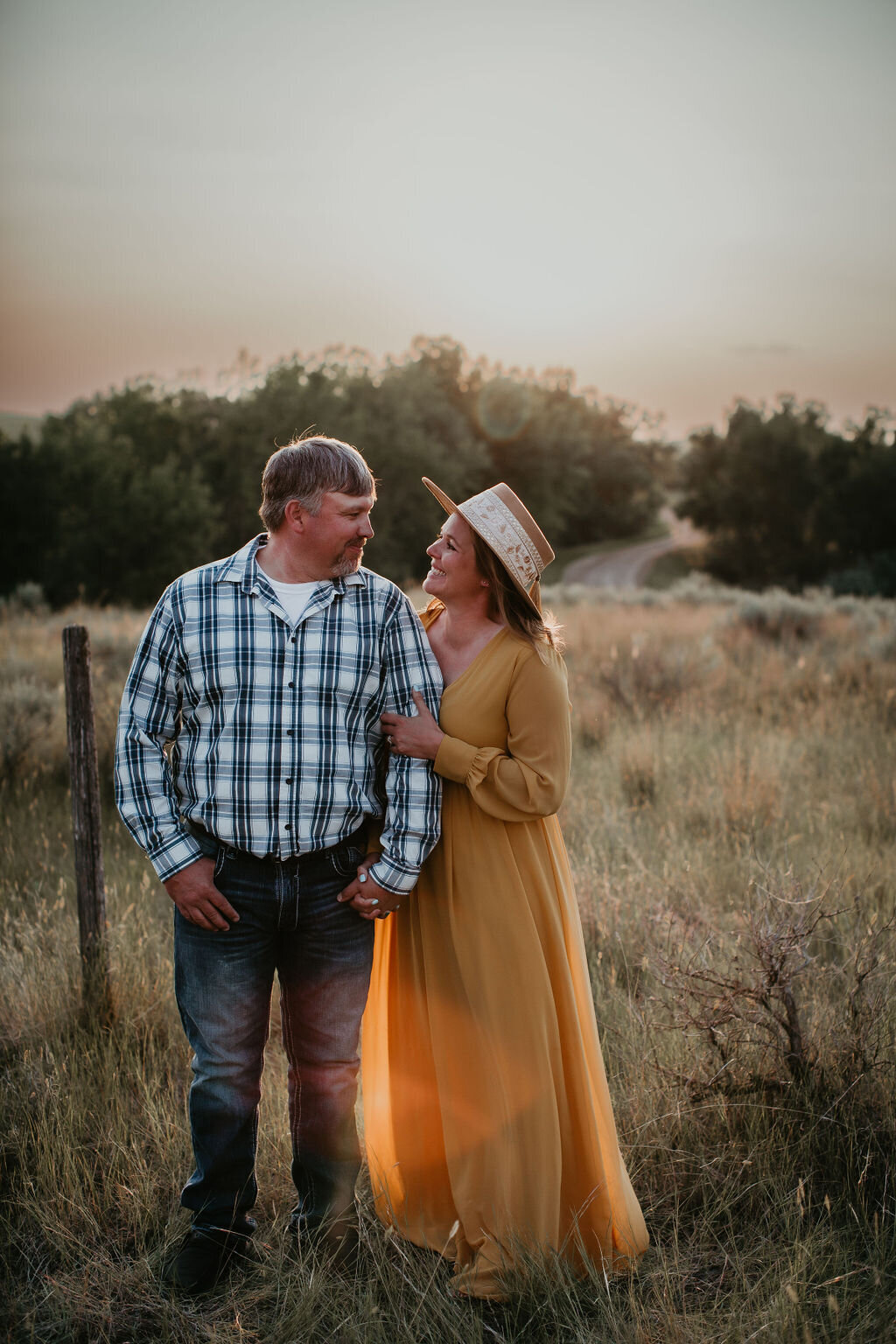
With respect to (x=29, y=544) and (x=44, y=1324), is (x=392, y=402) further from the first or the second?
(x=44, y=1324)

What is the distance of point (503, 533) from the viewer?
2543 mm

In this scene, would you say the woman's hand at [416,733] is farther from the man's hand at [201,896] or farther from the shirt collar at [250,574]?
the man's hand at [201,896]

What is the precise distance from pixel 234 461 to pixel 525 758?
3552 centimetres

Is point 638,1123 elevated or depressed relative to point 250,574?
depressed

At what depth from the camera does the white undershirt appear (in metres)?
2.44

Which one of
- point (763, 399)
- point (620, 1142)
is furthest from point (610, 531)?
point (620, 1142)

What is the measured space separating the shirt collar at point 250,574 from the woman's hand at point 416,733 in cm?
37

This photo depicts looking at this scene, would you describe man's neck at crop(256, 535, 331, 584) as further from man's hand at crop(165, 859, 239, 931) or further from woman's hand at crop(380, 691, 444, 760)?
man's hand at crop(165, 859, 239, 931)

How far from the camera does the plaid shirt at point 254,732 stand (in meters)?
2.36

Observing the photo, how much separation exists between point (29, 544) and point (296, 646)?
30.3 meters

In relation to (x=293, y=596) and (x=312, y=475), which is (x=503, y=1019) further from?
(x=312, y=475)

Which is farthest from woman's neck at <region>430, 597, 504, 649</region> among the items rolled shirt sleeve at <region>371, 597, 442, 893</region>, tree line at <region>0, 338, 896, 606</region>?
tree line at <region>0, 338, 896, 606</region>

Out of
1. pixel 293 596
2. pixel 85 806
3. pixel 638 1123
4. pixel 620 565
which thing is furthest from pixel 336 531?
pixel 620 565

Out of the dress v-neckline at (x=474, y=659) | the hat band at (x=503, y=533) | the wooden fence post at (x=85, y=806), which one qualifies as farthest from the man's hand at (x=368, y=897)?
the wooden fence post at (x=85, y=806)
